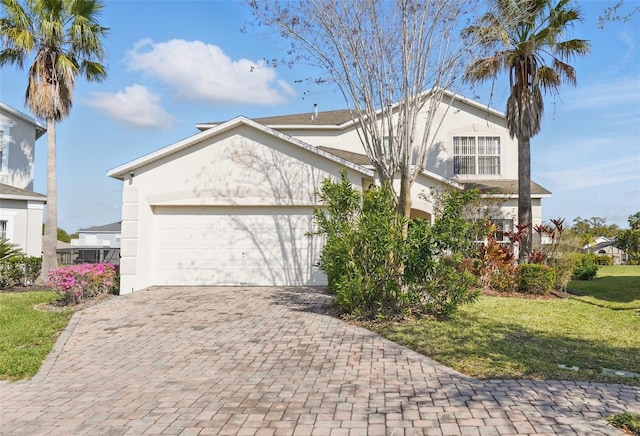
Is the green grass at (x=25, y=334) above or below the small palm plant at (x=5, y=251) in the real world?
below

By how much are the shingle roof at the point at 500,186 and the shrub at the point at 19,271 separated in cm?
1647

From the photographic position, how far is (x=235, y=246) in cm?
1520

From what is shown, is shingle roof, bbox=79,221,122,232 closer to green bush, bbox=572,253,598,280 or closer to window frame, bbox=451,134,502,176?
window frame, bbox=451,134,502,176

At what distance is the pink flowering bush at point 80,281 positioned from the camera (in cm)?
1182

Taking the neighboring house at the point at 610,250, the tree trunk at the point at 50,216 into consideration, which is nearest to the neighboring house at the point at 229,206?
the tree trunk at the point at 50,216

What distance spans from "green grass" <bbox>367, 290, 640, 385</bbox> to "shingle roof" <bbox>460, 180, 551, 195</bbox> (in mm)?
7454

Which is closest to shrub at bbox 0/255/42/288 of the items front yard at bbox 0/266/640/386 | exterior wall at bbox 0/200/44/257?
exterior wall at bbox 0/200/44/257

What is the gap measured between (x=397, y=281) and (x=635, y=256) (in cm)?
3333

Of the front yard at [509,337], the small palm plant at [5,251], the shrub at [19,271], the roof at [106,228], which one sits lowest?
the front yard at [509,337]

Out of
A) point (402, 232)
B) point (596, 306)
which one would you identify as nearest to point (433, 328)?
point (402, 232)

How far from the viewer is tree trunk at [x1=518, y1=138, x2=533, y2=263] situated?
52.7 feet

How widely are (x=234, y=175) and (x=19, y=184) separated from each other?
37.7ft

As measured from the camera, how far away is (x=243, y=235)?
15.2m

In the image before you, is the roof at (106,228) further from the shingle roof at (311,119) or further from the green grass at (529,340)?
the green grass at (529,340)
